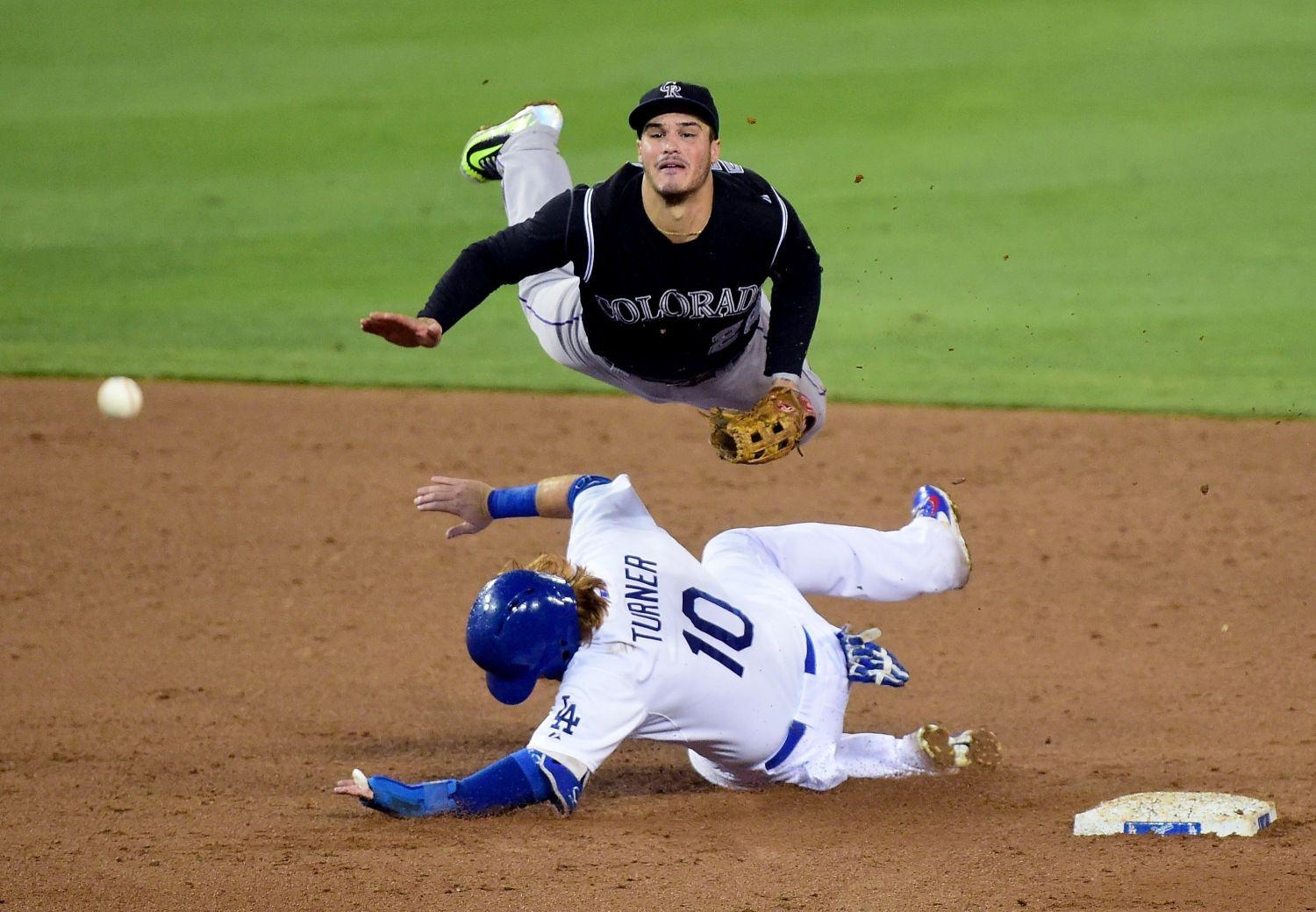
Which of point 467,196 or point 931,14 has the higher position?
point 931,14

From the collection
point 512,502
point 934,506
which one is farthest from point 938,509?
point 512,502

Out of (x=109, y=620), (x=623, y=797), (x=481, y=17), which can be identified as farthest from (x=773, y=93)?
(x=623, y=797)

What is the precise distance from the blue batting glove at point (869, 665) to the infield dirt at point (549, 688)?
1.10 ft

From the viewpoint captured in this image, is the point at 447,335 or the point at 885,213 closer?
the point at 447,335

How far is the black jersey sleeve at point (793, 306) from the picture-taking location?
16.0ft

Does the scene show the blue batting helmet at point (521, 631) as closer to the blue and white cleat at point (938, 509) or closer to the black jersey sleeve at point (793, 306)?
the black jersey sleeve at point (793, 306)

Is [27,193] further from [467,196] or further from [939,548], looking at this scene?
[939,548]

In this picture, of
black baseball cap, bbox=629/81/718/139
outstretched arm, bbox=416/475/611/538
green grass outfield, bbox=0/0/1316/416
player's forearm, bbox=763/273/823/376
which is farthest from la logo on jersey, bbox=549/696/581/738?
green grass outfield, bbox=0/0/1316/416

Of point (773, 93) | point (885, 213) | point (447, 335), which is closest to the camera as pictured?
point (447, 335)

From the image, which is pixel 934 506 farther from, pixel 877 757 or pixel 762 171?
pixel 762 171

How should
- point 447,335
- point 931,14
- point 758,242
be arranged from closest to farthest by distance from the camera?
point 758,242 → point 447,335 → point 931,14

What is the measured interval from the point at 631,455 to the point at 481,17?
8751 millimetres

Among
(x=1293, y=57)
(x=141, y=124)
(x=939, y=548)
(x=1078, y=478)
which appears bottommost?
(x=939, y=548)

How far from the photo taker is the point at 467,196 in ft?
39.6
